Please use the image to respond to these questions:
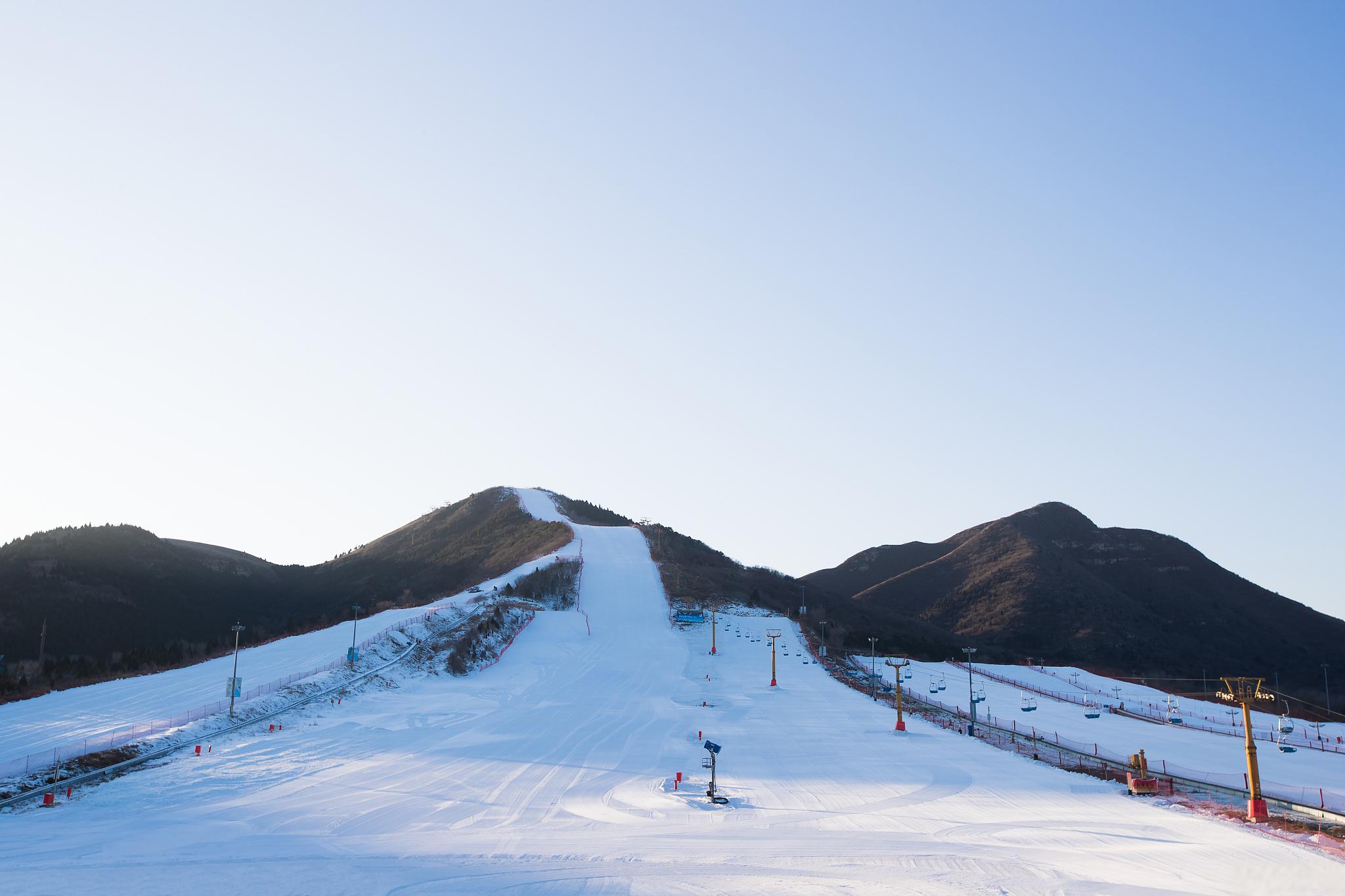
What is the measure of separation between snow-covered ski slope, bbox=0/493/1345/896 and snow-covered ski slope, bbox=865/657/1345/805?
320 inches

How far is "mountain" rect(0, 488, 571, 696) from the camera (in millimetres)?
95625

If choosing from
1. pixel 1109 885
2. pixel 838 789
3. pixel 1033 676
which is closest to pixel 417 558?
pixel 1033 676

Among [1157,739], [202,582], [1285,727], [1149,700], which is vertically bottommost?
[1149,700]

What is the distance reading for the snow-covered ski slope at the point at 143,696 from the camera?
30922 millimetres

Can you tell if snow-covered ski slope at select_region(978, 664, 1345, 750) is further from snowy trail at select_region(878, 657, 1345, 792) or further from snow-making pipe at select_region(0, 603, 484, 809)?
snow-making pipe at select_region(0, 603, 484, 809)

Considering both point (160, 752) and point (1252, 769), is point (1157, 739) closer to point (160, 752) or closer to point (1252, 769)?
point (1252, 769)

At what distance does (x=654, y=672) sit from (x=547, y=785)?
3034 cm

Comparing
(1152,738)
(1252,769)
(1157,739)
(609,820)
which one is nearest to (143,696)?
(609,820)

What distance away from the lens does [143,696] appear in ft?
130

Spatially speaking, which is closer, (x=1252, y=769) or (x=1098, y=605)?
(x=1252, y=769)

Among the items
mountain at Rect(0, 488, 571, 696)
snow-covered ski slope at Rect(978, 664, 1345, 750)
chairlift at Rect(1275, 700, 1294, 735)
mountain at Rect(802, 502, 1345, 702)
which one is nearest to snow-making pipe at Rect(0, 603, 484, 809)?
mountain at Rect(0, 488, 571, 696)

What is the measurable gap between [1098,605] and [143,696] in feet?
439

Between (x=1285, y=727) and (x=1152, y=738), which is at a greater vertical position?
(x=1285, y=727)

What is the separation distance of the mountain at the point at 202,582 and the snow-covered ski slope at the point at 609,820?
38569 mm
